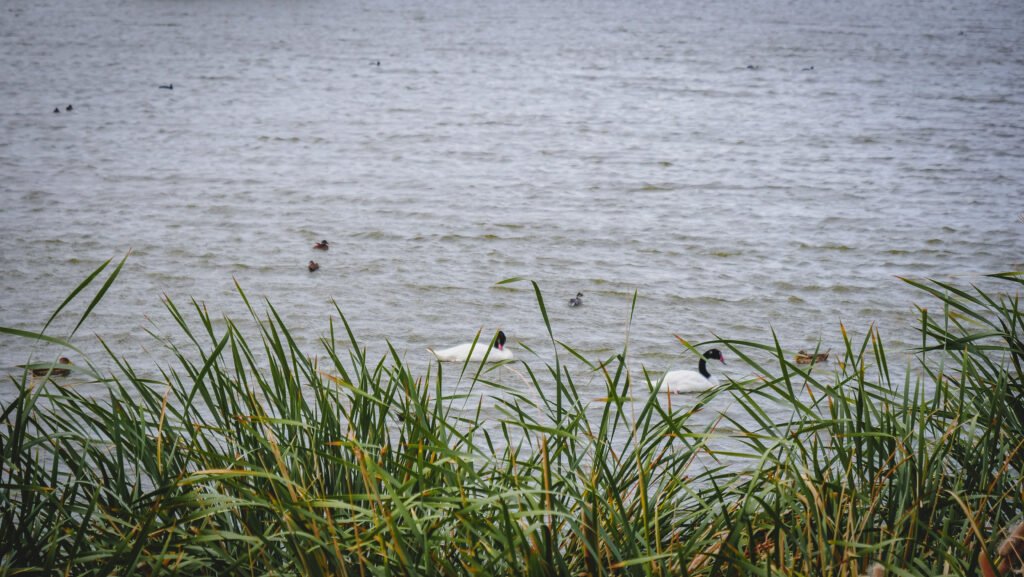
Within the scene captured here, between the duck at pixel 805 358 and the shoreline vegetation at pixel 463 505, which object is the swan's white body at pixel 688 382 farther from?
the shoreline vegetation at pixel 463 505

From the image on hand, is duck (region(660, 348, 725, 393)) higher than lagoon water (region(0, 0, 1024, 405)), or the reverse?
lagoon water (region(0, 0, 1024, 405))

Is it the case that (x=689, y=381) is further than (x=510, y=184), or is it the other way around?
(x=510, y=184)

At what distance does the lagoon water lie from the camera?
5.37m

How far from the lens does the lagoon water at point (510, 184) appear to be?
5.37 metres

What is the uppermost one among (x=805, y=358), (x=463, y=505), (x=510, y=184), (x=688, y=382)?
(x=463, y=505)

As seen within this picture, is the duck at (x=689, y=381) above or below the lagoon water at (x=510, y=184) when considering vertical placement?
below

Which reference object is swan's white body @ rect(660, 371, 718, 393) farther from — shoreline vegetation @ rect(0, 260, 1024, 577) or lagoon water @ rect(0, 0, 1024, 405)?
shoreline vegetation @ rect(0, 260, 1024, 577)

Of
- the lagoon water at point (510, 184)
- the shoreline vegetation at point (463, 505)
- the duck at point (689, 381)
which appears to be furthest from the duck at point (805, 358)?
the shoreline vegetation at point (463, 505)

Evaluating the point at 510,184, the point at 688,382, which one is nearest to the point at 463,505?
the point at 688,382

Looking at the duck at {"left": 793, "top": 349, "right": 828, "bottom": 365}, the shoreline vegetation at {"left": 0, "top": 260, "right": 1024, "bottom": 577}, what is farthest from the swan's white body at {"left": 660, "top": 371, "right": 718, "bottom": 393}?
the shoreline vegetation at {"left": 0, "top": 260, "right": 1024, "bottom": 577}

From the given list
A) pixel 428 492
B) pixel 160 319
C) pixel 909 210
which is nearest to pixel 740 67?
pixel 909 210

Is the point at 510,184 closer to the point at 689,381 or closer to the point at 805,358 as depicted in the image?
the point at 689,381

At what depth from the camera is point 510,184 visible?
26.0 ft

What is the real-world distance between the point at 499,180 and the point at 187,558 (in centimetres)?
649
